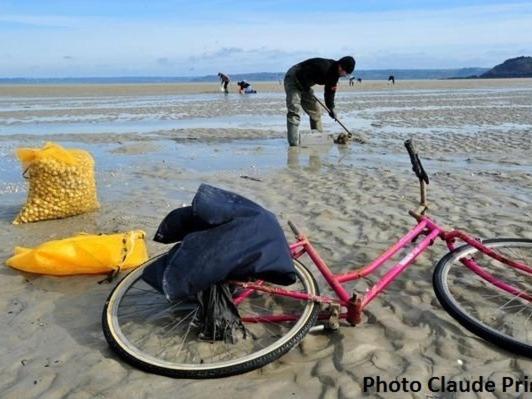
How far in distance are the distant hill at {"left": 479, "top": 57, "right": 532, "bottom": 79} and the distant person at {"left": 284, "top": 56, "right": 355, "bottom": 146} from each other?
10014 centimetres

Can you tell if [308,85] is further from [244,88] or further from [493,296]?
[244,88]

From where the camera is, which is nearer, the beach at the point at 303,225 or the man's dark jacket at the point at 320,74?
the beach at the point at 303,225

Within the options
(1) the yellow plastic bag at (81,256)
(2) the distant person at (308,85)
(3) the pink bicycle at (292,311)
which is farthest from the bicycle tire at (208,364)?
(2) the distant person at (308,85)

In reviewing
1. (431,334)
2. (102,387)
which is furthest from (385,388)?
(102,387)

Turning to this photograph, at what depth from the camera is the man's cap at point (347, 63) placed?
10039 mm

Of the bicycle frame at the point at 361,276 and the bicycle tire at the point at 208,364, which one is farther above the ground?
the bicycle frame at the point at 361,276

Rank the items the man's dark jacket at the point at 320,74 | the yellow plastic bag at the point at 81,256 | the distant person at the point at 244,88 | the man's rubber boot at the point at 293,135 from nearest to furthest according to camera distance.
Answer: the yellow plastic bag at the point at 81,256
the man's dark jacket at the point at 320,74
the man's rubber boot at the point at 293,135
the distant person at the point at 244,88

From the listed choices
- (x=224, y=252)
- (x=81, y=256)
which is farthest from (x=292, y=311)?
(x=81, y=256)

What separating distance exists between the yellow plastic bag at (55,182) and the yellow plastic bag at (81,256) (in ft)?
4.47

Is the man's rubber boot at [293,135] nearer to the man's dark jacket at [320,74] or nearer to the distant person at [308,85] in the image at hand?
the distant person at [308,85]

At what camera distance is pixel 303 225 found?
5.88 meters

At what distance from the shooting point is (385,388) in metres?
2.87

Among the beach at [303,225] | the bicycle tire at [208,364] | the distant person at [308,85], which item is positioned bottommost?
the beach at [303,225]

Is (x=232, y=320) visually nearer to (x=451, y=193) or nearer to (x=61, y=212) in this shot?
(x=61, y=212)
